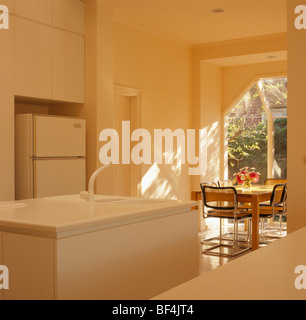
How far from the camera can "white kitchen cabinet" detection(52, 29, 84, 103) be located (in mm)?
4723

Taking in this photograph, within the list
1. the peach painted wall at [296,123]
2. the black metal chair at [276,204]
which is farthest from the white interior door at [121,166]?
the peach painted wall at [296,123]

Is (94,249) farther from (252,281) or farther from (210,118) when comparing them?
(210,118)

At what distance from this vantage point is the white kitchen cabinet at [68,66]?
4.72 m

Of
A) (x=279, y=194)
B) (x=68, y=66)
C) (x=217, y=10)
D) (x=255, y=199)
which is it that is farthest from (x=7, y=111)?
(x=279, y=194)

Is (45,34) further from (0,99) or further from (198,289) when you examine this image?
(198,289)

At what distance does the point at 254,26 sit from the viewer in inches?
249

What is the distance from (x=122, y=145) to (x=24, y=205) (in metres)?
3.32

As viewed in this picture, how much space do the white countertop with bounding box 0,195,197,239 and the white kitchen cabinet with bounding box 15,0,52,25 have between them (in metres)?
2.10

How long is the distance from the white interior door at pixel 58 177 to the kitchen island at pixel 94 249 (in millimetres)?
1433

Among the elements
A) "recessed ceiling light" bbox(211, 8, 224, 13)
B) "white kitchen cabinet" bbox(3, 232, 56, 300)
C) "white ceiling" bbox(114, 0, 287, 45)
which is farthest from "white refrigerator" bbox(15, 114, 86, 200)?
"recessed ceiling light" bbox(211, 8, 224, 13)

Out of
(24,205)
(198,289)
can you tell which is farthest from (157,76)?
(198,289)

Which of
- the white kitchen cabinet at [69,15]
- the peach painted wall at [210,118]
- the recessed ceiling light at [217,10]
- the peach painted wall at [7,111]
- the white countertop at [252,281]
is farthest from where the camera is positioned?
the peach painted wall at [210,118]

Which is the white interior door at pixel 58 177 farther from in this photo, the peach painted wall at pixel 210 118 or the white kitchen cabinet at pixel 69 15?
the peach painted wall at pixel 210 118

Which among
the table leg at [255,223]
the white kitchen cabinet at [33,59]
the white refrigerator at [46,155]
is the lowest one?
the table leg at [255,223]
